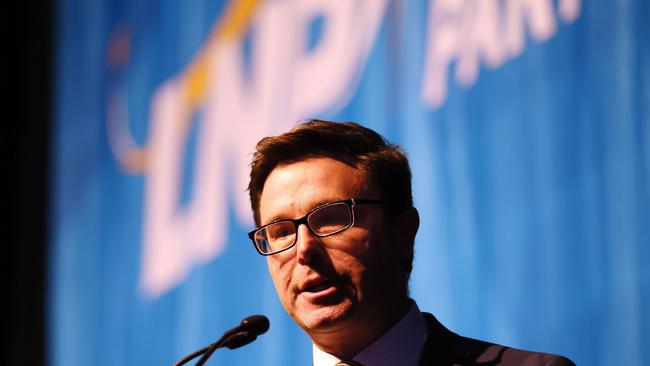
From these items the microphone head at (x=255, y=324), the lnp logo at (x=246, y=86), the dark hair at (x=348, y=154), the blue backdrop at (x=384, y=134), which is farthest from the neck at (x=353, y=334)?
the lnp logo at (x=246, y=86)

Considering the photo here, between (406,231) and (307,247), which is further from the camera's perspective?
(406,231)

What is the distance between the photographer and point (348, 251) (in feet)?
6.03

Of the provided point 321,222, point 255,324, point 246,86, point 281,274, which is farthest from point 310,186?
point 246,86

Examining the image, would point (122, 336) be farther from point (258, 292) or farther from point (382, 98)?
point (382, 98)

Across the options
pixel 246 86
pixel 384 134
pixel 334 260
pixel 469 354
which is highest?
pixel 246 86

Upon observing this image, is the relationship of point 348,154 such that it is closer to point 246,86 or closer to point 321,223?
point 321,223

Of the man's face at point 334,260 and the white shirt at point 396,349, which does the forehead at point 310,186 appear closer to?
the man's face at point 334,260

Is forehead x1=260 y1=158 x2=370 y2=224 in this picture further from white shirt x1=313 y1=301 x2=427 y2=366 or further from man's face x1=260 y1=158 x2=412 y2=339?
white shirt x1=313 y1=301 x2=427 y2=366

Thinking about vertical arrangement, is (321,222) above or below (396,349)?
above

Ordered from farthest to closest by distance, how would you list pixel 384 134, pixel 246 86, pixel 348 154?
pixel 246 86, pixel 384 134, pixel 348 154

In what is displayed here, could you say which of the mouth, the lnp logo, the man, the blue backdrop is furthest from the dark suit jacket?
the lnp logo

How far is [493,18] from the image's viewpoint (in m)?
2.67

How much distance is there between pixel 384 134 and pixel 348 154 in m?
1.11

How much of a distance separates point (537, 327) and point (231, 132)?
5.85ft
